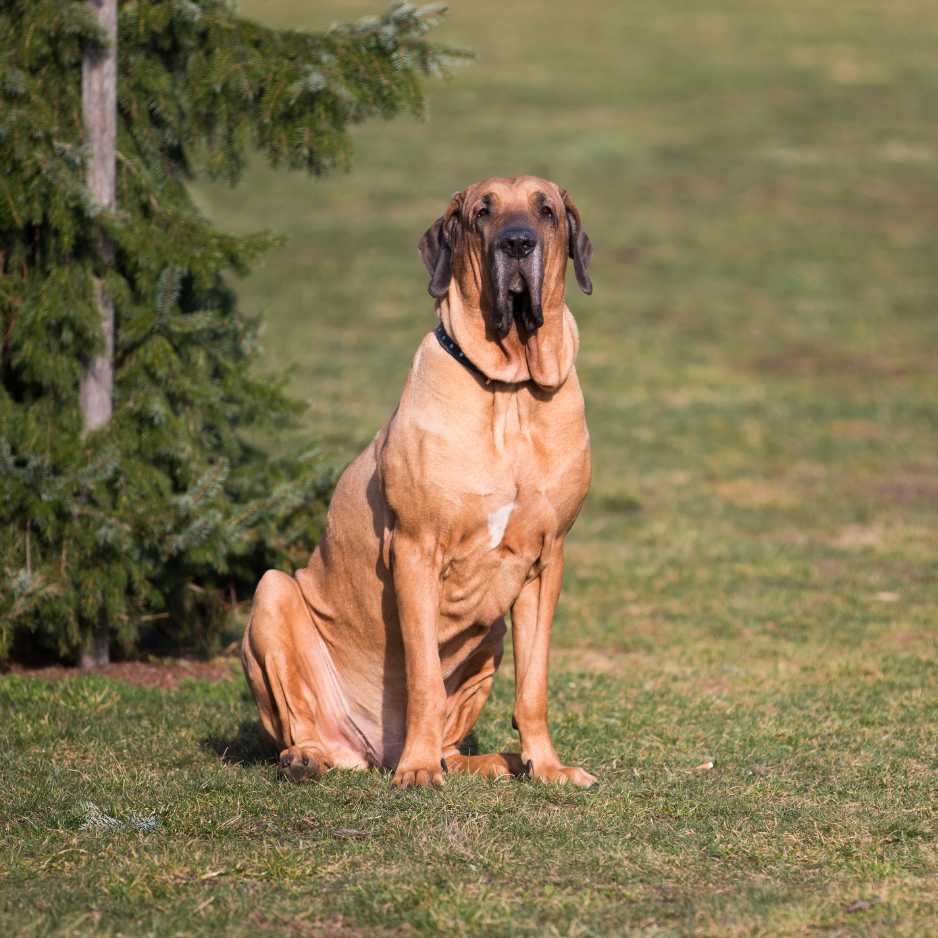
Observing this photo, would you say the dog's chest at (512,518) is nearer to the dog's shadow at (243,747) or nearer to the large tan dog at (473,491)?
the large tan dog at (473,491)

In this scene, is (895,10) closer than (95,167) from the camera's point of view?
No

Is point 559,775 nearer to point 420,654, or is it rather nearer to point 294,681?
point 420,654

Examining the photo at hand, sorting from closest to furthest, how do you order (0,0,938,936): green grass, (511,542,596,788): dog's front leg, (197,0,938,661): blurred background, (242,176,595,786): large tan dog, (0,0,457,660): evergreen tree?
(0,0,938,936): green grass, (242,176,595,786): large tan dog, (511,542,596,788): dog's front leg, (0,0,457,660): evergreen tree, (197,0,938,661): blurred background

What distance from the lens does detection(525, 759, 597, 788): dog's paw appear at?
17.8 ft

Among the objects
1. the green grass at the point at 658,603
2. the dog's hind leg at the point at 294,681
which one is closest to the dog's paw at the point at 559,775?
the green grass at the point at 658,603

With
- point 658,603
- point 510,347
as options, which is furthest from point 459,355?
point 658,603

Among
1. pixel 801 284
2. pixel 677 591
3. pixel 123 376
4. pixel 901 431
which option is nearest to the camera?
pixel 123 376

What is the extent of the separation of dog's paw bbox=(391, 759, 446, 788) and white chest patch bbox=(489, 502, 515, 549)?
804 mm

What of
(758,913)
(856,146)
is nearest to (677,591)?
(758,913)

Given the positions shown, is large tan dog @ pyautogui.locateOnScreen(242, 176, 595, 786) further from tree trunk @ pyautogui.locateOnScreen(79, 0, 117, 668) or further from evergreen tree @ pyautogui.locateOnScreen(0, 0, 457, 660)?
tree trunk @ pyautogui.locateOnScreen(79, 0, 117, 668)

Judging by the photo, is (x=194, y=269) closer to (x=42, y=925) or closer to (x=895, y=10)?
(x=42, y=925)

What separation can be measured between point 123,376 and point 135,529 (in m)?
0.82

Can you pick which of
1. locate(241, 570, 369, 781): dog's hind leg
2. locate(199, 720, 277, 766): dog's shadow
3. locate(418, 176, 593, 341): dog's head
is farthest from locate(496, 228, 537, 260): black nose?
locate(199, 720, 277, 766): dog's shadow

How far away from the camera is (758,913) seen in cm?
420
